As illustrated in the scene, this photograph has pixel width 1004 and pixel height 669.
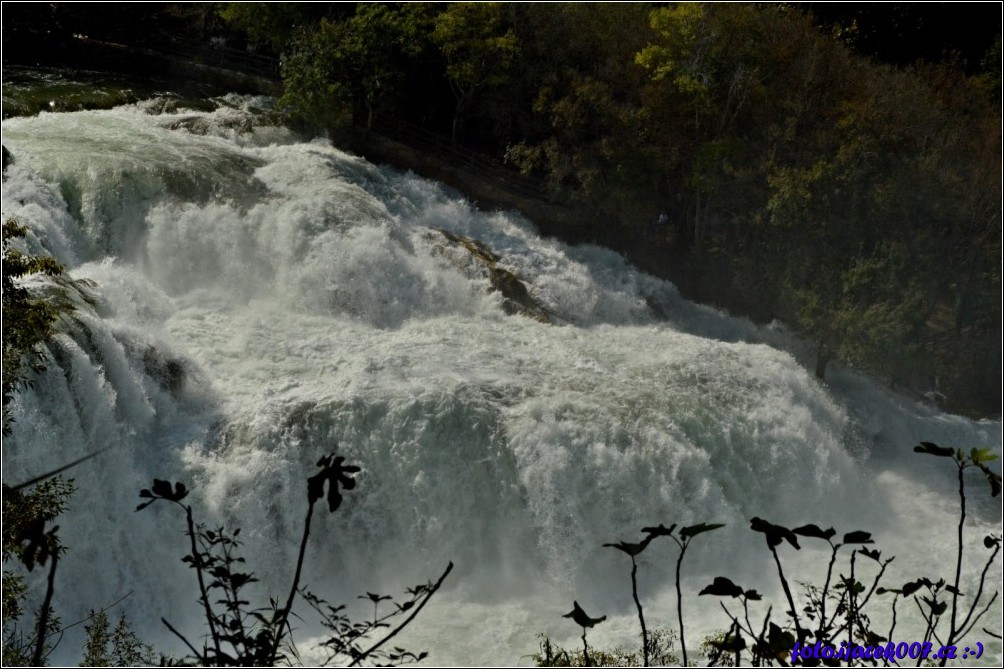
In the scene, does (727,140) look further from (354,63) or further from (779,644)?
(779,644)

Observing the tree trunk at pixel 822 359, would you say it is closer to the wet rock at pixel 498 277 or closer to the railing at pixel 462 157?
the wet rock at pixel 498 277

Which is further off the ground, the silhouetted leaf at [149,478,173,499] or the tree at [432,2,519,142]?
the tree at [432,2,519,142]

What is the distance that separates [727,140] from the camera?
21.2m

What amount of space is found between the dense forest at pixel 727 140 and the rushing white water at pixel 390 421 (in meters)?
2.85

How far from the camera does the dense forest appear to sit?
2033 cm

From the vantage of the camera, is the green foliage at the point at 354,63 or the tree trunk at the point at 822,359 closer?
the tree trunk at the point at 822,359

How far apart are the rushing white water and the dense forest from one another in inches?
112

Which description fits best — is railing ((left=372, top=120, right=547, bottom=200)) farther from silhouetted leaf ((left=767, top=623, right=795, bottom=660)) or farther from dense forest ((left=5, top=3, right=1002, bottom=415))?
silhouetted leaf ((left=767, top=623, right=795, bottom=660))

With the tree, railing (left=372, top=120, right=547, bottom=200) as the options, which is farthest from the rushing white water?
the tree

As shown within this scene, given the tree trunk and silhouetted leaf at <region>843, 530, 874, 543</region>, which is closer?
silhouetted leaf at <region>843, 530, 874, 543</region>

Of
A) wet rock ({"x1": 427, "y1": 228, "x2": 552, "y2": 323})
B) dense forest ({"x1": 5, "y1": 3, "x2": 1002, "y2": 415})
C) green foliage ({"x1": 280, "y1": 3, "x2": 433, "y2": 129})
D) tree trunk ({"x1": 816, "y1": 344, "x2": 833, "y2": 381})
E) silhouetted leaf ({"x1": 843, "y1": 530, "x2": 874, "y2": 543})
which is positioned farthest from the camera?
green foliage ({"x1": 280, "y1": 3, "x2": 433, "y2": 129})

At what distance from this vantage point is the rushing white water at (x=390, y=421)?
1108 centimetres

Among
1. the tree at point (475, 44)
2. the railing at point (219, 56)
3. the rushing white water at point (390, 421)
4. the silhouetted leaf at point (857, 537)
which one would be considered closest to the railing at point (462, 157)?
the tree at point (475, 44)

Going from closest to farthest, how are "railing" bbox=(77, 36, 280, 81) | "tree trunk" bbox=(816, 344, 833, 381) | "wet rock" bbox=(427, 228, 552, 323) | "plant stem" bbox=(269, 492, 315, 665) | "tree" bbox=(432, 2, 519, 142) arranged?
1. "plant stem" bbox=(269, 492, 315, 665)
2. "wet rock" bbox=(427, 228, 552, 323)
3. "tree trunk" bbox=(816, 344, 833, 381)
4. "tree" bbox=(432, 2, 519, 142)
5. "railing" bbox=(77, 36, 280, 81)
